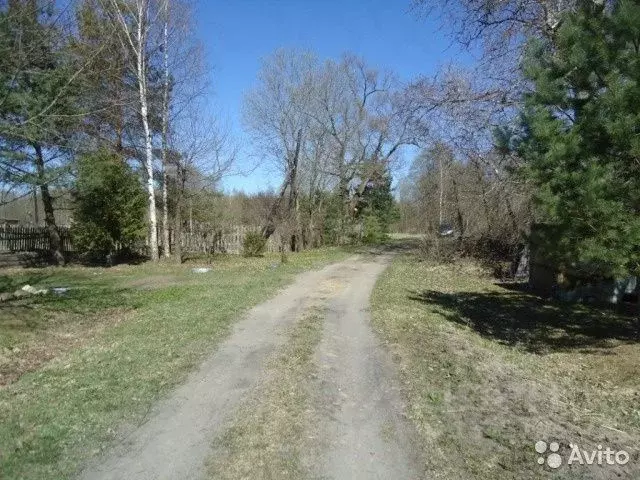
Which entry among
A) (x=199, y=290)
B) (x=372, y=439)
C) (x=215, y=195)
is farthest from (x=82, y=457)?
(x=215, y=195)

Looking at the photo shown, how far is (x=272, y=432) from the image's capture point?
4816mm

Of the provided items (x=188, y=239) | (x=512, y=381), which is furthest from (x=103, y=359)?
(x=188, y=239)

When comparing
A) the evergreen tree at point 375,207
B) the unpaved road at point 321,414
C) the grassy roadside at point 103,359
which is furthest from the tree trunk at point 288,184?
the unpaved road at point 321,414

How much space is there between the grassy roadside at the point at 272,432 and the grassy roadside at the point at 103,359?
1.02 m

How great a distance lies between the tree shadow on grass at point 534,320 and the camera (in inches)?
373

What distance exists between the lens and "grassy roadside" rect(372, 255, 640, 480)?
4555 millimetres

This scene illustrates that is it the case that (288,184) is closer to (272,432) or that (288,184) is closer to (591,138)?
(591,138)

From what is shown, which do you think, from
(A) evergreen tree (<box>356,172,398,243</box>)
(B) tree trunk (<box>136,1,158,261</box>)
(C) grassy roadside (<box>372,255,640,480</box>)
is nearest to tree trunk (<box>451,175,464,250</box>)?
(C) grassy roadside (<box>372,255,640,480</box>)

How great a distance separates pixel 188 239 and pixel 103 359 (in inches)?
827

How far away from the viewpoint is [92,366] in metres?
6.85

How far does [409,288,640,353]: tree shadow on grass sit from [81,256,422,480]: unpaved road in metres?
2.87

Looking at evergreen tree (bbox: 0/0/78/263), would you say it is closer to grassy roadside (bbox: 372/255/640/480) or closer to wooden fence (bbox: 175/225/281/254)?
grassy roadside (bbox: 372/255/640/480)

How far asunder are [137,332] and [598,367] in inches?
279

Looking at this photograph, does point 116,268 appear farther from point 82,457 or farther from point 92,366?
point 82,457
